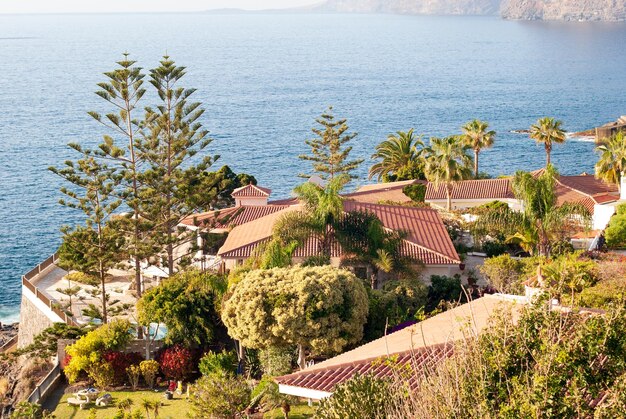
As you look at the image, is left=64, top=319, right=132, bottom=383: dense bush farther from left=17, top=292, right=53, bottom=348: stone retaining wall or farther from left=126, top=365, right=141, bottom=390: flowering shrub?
left=17, top=292, right=53, bottom=348: stone retaining wall

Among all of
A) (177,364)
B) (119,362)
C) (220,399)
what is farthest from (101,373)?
(220,399)

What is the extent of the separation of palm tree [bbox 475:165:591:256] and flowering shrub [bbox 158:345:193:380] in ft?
38.3

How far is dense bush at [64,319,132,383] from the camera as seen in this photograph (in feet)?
85.8

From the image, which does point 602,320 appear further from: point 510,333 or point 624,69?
point 624,69

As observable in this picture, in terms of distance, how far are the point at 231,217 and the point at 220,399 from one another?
1935 centimetres

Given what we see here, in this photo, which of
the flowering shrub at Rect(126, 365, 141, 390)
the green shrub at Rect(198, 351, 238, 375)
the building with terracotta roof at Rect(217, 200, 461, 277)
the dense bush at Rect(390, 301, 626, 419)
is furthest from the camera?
the building with terracotta roof at Rect(217, 200, 461, 277)

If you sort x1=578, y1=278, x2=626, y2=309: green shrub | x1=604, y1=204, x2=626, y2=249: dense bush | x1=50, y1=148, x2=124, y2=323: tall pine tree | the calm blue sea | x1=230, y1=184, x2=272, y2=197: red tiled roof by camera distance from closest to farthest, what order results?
1. x1=578, y1=278, x2=626, y2=309: green shrub
2. x1=604, y1=204, x2=626, y2=249: dense bush
3. x1=50, y1=148, x2=124, y2=323: tall pine tree
4. x1=230, y1=184, x2=272, y2=197: red tiled roof
5. the calm blue sea

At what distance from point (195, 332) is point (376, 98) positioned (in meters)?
107

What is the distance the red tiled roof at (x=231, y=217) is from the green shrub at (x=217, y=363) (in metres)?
13.6

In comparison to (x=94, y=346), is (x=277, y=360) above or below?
above

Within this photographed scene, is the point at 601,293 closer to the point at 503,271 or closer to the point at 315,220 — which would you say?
the point at 503,271

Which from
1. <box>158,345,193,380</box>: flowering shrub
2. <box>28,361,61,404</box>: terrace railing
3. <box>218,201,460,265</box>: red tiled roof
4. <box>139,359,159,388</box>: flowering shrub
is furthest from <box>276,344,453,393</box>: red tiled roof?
<box>218,201,460,265</box>: red tiled roof

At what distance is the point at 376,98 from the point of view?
131125mm

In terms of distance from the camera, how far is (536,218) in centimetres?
3120
